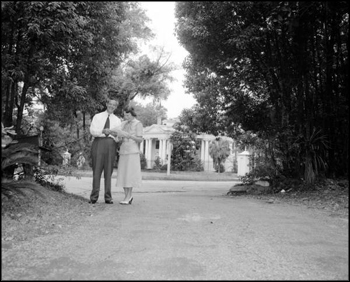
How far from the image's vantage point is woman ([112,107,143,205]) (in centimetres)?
653

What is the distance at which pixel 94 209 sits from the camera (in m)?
5.89

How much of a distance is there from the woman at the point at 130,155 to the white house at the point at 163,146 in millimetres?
34817

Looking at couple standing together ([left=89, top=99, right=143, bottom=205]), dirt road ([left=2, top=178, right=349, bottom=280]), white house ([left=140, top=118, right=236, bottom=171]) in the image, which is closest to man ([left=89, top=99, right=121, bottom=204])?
couple standing together ([left=89, top=99, right=143, bottom=205])

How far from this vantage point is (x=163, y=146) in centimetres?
4850

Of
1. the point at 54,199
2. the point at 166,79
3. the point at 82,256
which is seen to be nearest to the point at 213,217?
the point at 82,256

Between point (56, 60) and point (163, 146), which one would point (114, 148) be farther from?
point (163, 146)

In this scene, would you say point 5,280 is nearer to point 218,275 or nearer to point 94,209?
point 218,275

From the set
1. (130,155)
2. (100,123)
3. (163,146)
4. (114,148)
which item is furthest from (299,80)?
(163,146)

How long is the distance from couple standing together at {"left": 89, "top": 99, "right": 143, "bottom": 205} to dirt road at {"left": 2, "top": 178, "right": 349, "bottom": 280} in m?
1.94

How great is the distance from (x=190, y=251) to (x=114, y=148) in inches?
145

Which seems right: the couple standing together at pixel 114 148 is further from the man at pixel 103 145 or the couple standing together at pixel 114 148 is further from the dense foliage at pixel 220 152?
the dense foliage at pixel 220 152

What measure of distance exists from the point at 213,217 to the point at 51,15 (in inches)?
121

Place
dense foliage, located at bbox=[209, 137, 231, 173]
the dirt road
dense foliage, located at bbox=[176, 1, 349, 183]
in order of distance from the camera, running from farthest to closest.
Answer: dense foliage, located at bbox=[209, 137, 231, 173], dense foliage, located at bbox=[176, 1, 349, 183], the dirt road

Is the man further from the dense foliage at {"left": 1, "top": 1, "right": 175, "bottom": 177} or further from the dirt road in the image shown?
the dirt road
